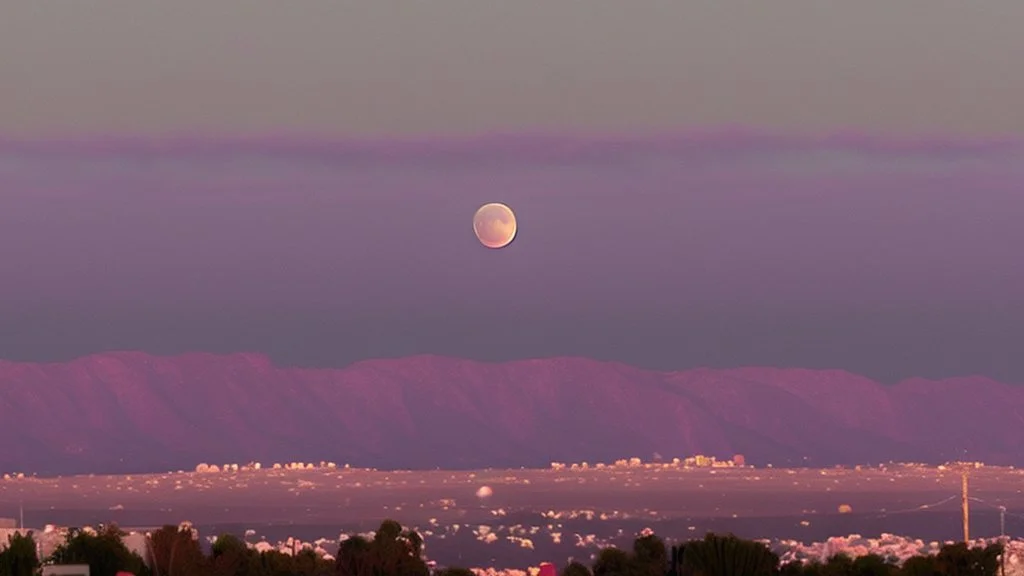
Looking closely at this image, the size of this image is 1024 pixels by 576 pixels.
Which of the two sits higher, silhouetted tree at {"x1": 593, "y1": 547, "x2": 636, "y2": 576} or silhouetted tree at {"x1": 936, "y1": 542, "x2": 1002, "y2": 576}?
silhouetted tree at {"x1": 593, "y1": 547, "x2": 636, "y2": 576}

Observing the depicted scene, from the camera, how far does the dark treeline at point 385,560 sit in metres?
91.6

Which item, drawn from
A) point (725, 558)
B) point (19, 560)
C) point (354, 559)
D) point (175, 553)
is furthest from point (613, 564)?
point (19, 560)

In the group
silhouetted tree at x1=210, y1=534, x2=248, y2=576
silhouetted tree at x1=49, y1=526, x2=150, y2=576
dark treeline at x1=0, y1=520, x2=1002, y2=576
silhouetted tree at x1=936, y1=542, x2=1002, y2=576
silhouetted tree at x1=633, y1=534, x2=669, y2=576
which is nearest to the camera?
dark treeline at x1=0, y1=520, x2=1002, y2=576

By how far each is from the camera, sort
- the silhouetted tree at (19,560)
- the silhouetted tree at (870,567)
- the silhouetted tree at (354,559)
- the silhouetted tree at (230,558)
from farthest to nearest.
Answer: the silhouetted tree at (354,559) → the silhouetted tree at (230,558) → the silhouetted tree at (870,567) → the silhouetted tree at (19,560)

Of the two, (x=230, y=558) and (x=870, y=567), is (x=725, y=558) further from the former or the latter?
(x=230, y=558)

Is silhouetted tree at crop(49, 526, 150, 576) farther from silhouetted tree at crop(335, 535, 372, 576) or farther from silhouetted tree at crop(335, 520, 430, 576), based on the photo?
silhouetted tree at crop(335, 520, 430, 576)

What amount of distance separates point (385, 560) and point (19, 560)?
32066 mm

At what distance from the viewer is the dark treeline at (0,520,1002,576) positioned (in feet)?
300

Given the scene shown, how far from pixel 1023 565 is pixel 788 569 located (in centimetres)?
9531

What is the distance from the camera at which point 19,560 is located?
92.6 metres

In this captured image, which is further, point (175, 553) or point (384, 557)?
point (384, 557)

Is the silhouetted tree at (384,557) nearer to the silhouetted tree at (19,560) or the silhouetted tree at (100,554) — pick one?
the silhouetted tree at (100,554)

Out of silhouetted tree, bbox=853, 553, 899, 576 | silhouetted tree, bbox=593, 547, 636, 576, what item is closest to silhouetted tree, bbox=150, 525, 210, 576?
silhouetted tree, bbox=593, 547, 636, 576

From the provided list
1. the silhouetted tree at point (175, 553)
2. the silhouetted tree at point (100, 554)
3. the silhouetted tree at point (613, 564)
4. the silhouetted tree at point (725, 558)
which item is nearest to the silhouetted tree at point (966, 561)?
the silhouetted tree at point (725, 558)
